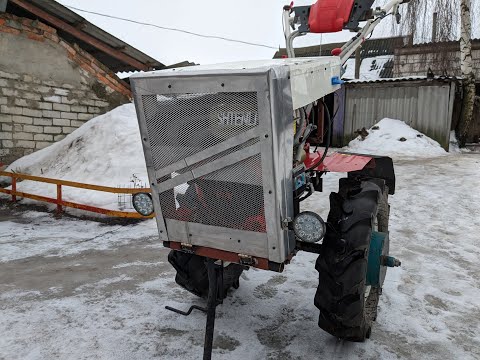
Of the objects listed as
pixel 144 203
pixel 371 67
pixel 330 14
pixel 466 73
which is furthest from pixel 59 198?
pixel 371 67

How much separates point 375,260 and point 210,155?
1245 mm

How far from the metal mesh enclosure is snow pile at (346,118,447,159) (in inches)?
402

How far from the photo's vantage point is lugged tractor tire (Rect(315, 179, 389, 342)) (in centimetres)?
218

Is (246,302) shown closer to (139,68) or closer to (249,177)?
(249,177)

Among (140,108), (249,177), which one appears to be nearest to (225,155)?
(249,177)

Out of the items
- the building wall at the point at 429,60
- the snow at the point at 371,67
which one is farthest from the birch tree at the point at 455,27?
the snow at the point at 371,67

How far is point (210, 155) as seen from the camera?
6.53 feet

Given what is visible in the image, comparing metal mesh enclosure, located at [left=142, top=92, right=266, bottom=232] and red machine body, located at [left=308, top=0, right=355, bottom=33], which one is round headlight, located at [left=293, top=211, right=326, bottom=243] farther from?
red machine body, located at [left=308, top=0, right=355, bottom=33]

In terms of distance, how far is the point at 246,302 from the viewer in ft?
10.4

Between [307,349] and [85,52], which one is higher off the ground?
[85,52]

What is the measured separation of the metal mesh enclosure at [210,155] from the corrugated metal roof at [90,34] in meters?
7.76

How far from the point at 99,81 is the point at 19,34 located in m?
1.94

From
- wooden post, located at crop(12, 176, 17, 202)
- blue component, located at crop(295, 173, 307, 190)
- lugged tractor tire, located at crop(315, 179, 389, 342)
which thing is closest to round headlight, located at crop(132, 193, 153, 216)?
blue component, located at crop(295, 173, 307, 190)

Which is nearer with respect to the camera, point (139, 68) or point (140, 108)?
point (140, 108)
